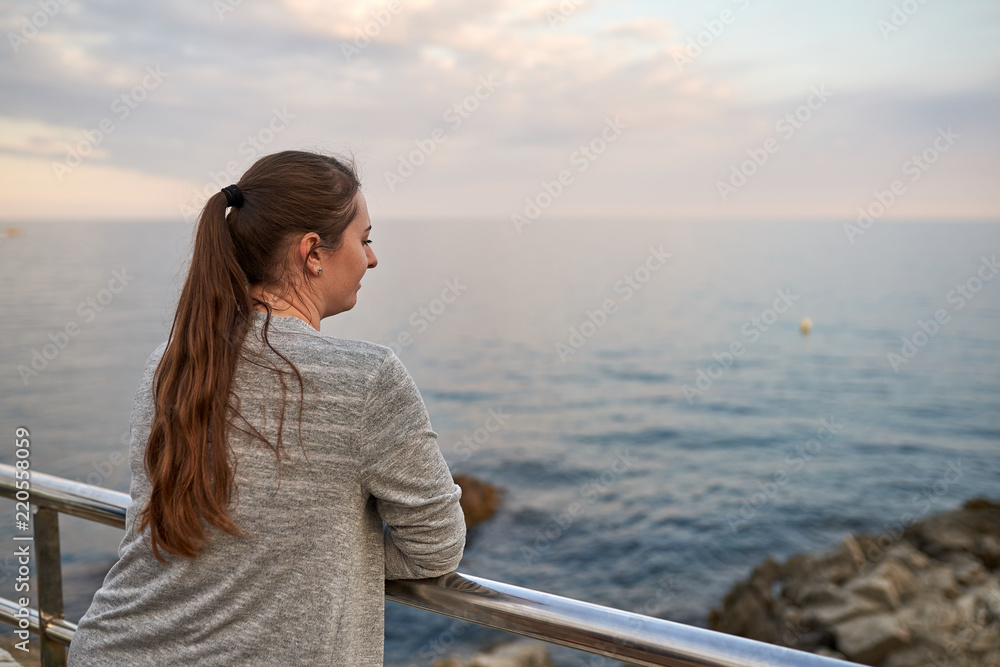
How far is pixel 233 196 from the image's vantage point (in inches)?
46.4

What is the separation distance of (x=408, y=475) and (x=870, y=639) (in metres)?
9.09

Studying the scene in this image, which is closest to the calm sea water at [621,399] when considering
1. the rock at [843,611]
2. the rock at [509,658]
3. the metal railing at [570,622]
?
the metal railing at [570,622]

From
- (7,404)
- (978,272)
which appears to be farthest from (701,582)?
(978,272)

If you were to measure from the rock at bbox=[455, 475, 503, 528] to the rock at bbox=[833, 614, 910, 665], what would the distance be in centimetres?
708

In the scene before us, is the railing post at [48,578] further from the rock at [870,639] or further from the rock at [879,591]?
the rock at [879,591]

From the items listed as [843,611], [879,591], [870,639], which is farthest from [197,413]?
[879,591]

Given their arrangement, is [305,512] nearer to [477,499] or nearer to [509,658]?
[509,658]

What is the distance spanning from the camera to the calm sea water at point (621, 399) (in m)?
13.1

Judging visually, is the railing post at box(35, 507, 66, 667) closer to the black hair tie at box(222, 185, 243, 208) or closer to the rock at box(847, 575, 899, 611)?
the black hair tie at box(222, 185, 243, 208)

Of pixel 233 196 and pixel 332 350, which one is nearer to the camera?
pixel 332 350

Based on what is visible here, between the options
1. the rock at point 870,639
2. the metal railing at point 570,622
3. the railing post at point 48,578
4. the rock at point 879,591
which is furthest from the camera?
the rock at point 879,591

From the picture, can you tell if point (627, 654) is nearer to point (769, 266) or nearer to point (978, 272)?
point (978, 272)

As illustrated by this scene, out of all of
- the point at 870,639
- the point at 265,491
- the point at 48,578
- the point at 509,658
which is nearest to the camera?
the point at 265,491

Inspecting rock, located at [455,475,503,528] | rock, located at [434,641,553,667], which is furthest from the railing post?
rock, located at [455,475,503,528]
